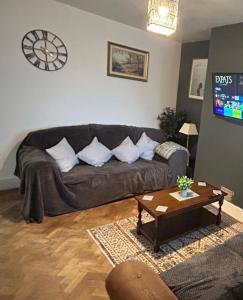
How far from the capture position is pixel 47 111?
3.32m

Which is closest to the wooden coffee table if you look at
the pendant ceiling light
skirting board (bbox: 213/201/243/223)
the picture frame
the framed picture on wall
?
skirting board (bbox: 213/201/243/223)

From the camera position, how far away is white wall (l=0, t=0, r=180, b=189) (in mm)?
2956

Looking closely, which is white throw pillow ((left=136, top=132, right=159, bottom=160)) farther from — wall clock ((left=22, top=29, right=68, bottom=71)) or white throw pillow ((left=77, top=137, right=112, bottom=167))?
wall clock ((left=22, top=29, right=68, bottom=71))

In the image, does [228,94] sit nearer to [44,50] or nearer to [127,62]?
[127,62]

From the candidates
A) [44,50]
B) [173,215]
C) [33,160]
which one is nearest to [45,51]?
[44,50]

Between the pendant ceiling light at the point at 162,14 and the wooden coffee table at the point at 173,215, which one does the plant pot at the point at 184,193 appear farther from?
the pendant ceiling light at the point at 162,14

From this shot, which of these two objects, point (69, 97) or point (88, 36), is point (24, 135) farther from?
point (88, 36)

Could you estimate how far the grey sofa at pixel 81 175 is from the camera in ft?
8.42

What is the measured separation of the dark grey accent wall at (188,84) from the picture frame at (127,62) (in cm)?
76

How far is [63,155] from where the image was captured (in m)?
3.03

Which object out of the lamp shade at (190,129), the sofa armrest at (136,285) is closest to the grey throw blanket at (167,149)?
the lamp shade at (190,129)

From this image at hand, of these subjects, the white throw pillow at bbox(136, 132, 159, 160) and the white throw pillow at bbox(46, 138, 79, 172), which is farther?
the white throw pillow at bbox(136, 132, 159, 160)

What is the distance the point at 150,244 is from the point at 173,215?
1.23ft

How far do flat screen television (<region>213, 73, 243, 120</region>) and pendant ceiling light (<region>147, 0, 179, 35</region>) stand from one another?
5.40 ft
